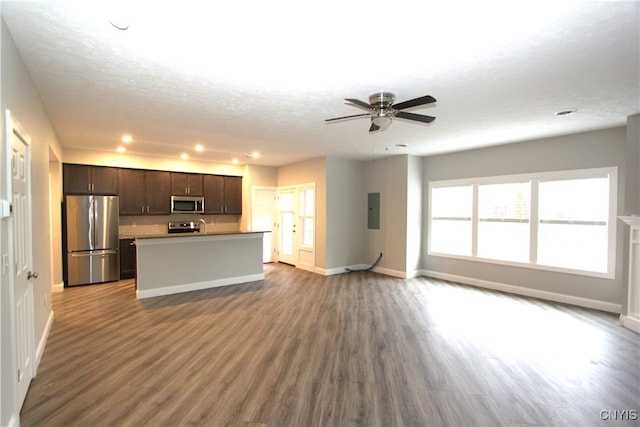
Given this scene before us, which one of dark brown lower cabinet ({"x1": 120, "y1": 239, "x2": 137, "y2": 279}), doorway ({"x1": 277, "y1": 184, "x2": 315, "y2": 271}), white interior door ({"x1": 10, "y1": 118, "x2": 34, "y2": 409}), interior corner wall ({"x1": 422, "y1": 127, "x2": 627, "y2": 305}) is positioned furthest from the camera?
doorway ({"x1": 277, "y1": 184, "x2": 315, "y2": 271})

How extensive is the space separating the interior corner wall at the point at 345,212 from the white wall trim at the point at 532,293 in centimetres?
175

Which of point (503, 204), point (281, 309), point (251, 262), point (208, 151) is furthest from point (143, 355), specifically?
point (503, 204)

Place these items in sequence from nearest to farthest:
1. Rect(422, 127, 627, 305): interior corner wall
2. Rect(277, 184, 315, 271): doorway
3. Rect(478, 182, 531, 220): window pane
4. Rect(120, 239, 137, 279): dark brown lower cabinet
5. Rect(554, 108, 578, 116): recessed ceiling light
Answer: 1. Rect(554, 108, 578, 116): recessed ceiling light
2. Rect(422, 127, 627, 305): interior corner wall
3. Rect(478, 182, 531, 220): window pane
4. Rect(120, 239, 137, 279): dark brown lower cabinet
5. Rect(277, 184, 315, 271): doorway

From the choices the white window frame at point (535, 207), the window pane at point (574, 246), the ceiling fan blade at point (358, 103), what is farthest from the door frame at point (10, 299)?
the window pane at point (574, 246)

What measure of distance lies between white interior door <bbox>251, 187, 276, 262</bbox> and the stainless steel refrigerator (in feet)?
10.1

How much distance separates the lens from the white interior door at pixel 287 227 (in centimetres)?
784

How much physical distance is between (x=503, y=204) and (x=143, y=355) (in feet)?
19.6

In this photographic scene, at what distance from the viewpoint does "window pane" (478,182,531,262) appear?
5406mm

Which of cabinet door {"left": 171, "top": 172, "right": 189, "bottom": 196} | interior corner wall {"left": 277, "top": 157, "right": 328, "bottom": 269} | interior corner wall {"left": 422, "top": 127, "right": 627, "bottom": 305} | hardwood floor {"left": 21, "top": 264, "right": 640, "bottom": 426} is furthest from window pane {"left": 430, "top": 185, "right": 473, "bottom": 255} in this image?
cabinet door {"left": 171, "top": 172, "right": 189, "bottom": 196}

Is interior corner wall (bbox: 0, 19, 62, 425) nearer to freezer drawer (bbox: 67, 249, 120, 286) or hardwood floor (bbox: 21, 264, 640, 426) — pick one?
hardwood floor (bbox: 21, 264, 640, 426)

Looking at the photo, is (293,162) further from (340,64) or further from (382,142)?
(340,64)

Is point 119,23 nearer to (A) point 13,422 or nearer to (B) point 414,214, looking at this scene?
(A) point 13,422

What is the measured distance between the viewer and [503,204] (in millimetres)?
5664

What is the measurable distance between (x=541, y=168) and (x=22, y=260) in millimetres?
6746
